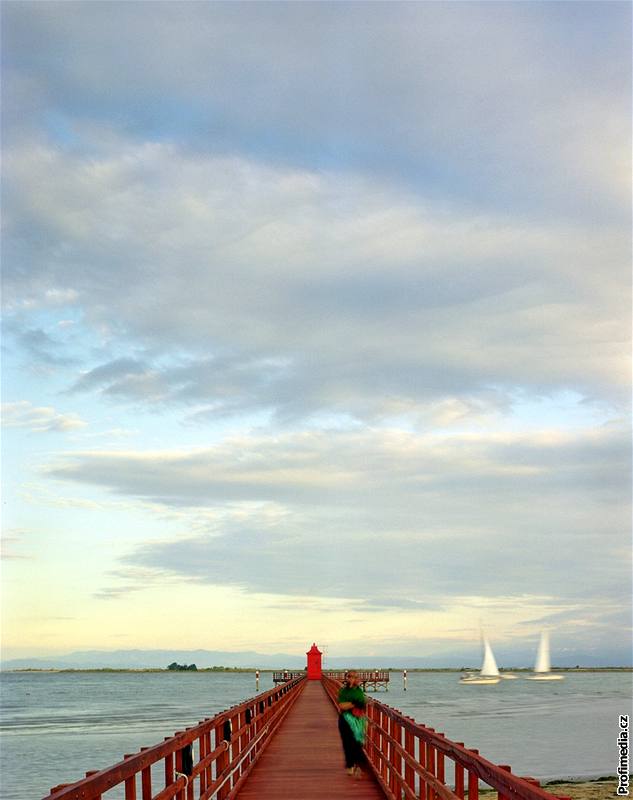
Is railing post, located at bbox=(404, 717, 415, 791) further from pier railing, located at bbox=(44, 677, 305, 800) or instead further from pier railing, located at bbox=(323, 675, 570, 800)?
pier railing, located at bbox=(44, 677, 305, 800)

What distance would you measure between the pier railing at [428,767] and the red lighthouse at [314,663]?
58.1m

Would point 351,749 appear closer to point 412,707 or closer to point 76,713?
point 412,707

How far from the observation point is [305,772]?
14.9 meters

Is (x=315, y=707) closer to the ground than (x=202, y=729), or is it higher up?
closer to the ground

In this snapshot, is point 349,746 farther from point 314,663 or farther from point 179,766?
point 314,663

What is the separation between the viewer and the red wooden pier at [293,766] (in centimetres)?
571

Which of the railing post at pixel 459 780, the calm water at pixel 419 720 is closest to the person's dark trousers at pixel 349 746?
the railing post at pixel 459 780

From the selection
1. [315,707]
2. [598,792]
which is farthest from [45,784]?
[598,792]

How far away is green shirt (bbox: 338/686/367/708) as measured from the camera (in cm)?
1462

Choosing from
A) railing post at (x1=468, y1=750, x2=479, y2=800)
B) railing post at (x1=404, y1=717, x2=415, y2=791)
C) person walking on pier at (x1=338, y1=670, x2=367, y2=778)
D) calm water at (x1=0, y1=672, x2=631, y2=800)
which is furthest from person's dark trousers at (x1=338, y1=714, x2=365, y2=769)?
calm water at (x1=0, y1=672, x2=631, y2=800)

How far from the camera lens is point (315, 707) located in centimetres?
3362

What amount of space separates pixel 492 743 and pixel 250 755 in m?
35.9

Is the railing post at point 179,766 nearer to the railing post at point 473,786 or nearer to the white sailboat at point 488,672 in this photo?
the railing post at point 473,786

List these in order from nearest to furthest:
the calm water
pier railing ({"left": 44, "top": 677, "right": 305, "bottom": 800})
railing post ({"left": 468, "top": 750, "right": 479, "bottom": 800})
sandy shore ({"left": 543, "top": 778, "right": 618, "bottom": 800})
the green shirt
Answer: pier railing ({"left": 44, "top": 677, "right": 305, "bottom": 800}) → railing post ({"left": 468, "top": 750, "right": 479, "bottom": 800}) → the green shirt → sandy shore ({"left": 543, "top": 778, "right": 618, "bottom": 800}) → the calm water
